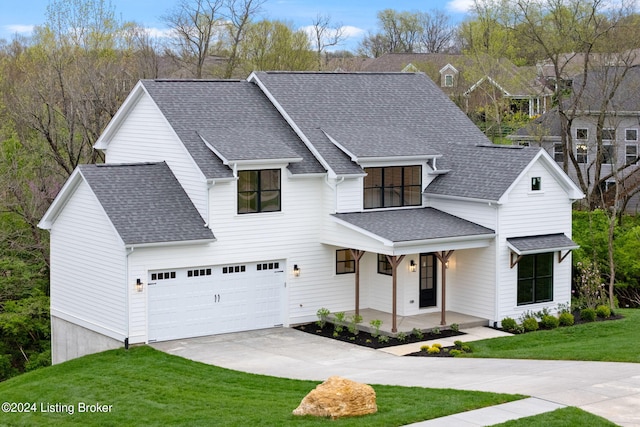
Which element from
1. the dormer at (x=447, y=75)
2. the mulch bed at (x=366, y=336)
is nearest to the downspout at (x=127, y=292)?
the mulch bed at (x=366, y=336)

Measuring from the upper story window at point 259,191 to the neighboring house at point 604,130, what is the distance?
2345cm

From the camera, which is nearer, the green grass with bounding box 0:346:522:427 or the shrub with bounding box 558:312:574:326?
the green grass with bounding box 0:346:522:427

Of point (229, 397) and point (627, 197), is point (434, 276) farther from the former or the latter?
point (627, 197)

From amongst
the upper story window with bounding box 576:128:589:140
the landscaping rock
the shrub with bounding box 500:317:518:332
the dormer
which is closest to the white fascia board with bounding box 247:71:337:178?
the shrub with bounding box 500:317:518:332

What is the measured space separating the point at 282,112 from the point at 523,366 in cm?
1214

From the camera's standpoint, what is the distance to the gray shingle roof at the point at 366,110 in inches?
1197

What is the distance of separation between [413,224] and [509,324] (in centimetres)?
384

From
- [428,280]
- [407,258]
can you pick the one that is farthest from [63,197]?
[428,280]

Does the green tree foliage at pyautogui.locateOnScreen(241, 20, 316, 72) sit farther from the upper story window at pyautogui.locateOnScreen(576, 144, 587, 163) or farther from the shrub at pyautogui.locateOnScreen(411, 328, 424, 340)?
the shrub at pyautogui.locateOnScreen(411, 328, 424, 340)

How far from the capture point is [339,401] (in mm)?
17203

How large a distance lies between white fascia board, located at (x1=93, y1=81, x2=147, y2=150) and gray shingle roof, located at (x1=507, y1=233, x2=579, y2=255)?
458 inches

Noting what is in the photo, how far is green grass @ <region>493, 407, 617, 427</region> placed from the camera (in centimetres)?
1656

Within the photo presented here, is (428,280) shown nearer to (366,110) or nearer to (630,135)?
(366,110)

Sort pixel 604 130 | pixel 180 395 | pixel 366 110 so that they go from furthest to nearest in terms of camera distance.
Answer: pixel 604 130
pixel 366 110
pixel 180 395
